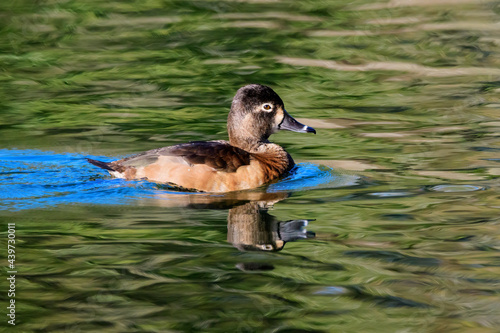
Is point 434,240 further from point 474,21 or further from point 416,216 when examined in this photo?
point 474,21

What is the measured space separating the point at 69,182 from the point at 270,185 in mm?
2156

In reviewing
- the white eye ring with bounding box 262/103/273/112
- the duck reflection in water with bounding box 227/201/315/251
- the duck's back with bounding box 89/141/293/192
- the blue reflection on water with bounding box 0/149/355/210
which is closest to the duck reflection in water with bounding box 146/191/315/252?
the duck reflection in water with bounding box 227/201/315/251

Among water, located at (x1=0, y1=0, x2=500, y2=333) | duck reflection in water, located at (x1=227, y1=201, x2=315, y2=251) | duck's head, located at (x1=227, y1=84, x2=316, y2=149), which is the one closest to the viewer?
water, located at (x1=0, y1=0, x2=500, y2=333)

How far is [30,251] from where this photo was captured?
6.65 m

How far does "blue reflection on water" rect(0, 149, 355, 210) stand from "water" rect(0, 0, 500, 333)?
0.03 metres

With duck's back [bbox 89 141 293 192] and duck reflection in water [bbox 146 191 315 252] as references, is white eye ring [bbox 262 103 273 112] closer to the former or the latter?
duck's back [bbox 89 141 293 192]

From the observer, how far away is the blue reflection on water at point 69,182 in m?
8.37

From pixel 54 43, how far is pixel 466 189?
31.3 ft

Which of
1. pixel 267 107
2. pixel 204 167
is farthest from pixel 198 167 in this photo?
pixel 267 107

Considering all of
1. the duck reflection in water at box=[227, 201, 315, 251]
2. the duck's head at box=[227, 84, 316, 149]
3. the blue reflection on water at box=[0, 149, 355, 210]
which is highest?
the duck's head at box=[227, 84, 316, 149]

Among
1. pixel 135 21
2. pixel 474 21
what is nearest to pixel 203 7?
pixel 135 21

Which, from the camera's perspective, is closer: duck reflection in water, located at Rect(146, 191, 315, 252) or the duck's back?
duck reflection in water, located at Rect(146, 191, 315, 252)

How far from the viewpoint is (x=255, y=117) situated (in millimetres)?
9703

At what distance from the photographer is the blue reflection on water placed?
8.37 m
